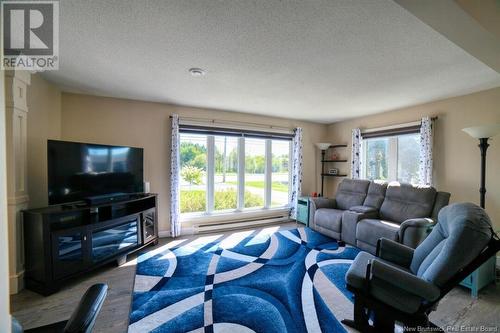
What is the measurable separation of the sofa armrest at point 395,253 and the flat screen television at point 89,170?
3176mm

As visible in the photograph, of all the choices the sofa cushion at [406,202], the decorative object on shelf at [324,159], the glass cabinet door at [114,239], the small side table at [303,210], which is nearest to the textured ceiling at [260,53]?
the sofa cushion at [406,202]

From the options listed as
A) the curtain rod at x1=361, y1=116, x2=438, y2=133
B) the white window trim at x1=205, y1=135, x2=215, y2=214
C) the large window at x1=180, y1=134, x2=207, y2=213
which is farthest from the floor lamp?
the large window at x1=180, y1=134, x2=207, y2=213

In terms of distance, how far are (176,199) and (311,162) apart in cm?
319

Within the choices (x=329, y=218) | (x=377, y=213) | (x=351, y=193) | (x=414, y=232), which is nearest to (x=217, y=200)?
(x=329, y=218)

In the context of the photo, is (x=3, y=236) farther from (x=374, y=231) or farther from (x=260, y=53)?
(x=374, y=231)

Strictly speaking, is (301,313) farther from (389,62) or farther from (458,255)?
(389,62)

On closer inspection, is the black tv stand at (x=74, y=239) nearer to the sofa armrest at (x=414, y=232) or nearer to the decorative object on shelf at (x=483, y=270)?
the sofa armrest at (x=414, y=232)

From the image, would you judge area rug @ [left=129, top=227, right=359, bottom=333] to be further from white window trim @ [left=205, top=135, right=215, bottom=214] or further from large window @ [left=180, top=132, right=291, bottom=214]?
large window @ [left=180, top=132, right=291, bottom=214]

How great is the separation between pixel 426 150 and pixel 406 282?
2747 millimetres

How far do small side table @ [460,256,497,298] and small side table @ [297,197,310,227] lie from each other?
228 centimetres

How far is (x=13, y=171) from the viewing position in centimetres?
202

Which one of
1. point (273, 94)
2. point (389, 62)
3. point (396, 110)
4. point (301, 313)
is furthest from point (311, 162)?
point (301, 313)

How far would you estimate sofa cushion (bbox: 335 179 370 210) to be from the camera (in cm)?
370

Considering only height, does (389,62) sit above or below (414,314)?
above
